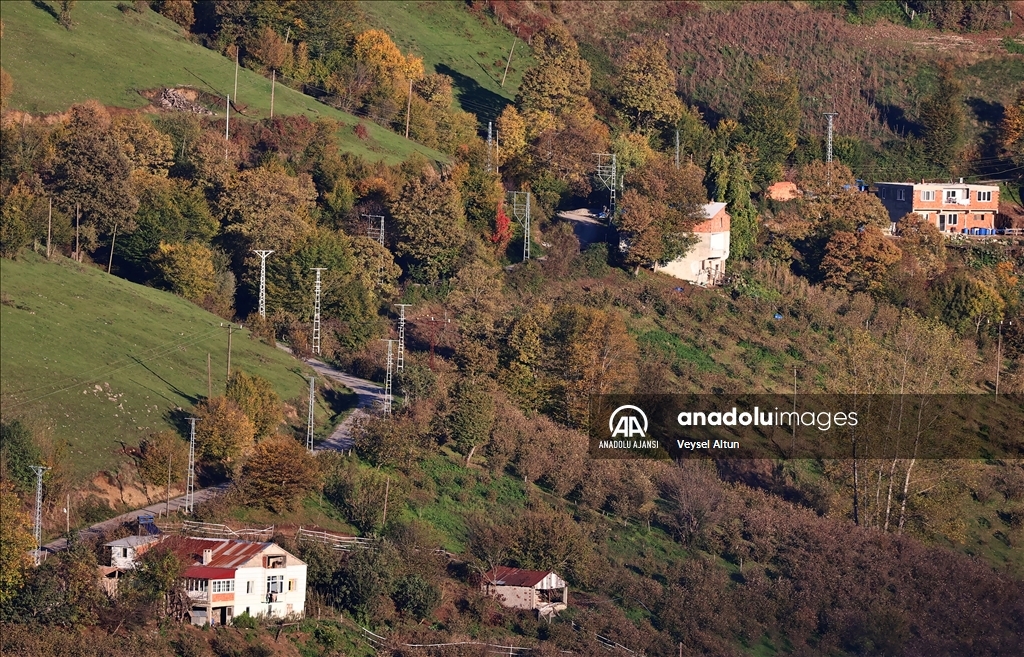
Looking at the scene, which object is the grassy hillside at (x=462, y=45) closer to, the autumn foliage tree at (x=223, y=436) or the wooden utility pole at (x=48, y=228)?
the wooden utility pole at (x=48, y=228)

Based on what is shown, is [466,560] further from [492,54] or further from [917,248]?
[492,54]

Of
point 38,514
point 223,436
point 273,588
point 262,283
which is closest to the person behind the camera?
point 273,588

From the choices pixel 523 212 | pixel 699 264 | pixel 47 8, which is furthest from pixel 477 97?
pixel 47 8

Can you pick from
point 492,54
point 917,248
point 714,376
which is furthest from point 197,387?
point 492,54

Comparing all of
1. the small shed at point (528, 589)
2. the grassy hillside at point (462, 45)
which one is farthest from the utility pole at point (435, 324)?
the grassy hillside at point (462, 45)

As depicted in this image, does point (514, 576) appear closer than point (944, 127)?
Yes

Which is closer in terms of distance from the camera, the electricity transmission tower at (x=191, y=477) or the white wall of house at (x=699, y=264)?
the electricity transmission tower at (x=191, y=477)

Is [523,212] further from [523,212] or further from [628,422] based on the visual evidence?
[628,422]
